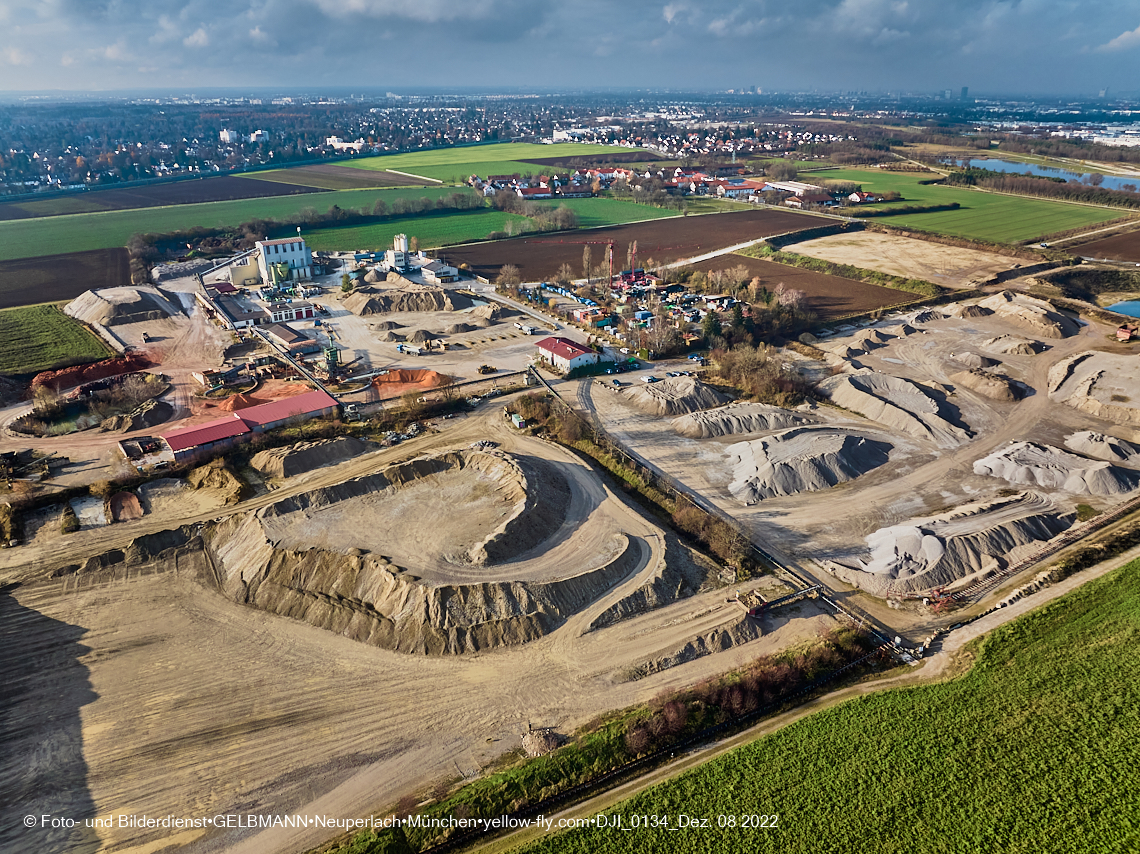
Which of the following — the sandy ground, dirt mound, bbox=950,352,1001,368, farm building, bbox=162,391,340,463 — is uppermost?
dirt mound, bbox=950,352,1001,368

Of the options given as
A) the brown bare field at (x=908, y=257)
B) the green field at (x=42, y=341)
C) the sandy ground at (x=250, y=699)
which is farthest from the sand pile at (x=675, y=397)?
the green field at (x=42, y=341)

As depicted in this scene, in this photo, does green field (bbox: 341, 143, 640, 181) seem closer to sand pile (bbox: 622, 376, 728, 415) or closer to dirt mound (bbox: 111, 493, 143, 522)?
sand pile (bbox: 622, 376, 728, 415)

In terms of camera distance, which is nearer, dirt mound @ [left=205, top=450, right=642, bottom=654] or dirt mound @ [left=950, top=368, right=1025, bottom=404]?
dirt mound @ [left=205, top=450, right=642, bottom=654]

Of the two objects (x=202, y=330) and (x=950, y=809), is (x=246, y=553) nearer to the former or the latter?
(x=950, y=809)

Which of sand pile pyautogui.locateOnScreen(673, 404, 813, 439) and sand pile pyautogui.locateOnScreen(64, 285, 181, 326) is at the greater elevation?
sand pile pyautogui.locateOnScreen(64, 285, 181, 326)

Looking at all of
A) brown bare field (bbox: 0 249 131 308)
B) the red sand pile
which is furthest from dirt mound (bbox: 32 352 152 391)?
brown bare field (bbox: 0 249 131 308)

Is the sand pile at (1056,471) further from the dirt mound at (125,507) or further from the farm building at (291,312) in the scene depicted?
the farm building at (291,312)

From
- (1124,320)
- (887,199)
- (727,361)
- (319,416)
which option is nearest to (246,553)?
(319,416)
